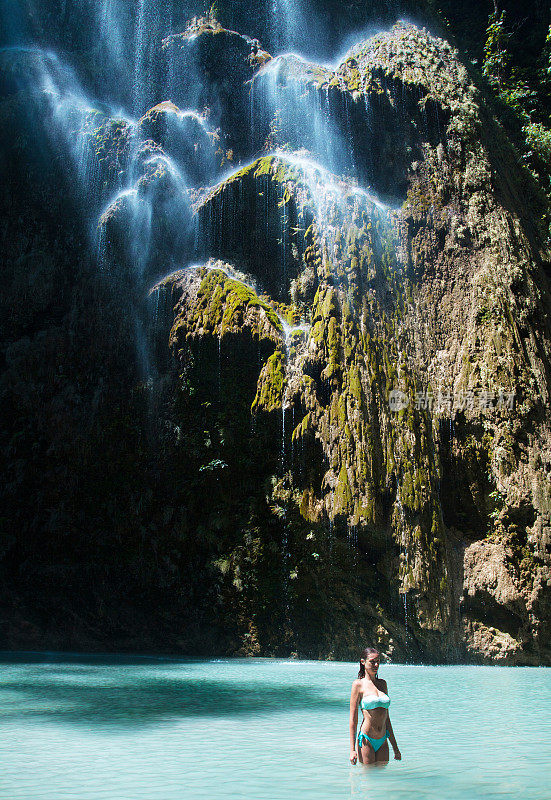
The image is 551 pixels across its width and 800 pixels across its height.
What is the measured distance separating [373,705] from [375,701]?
26 millimetres

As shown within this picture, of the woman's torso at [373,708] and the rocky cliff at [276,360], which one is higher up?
the rocky cliff at [276,360]

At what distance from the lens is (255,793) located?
138 inches

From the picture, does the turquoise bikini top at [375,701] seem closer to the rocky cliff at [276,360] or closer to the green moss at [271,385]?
the rocky cliff at [276,360]

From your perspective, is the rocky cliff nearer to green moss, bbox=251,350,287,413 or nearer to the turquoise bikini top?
green moss, bbox=251,350,287,413

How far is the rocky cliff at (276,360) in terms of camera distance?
11.4 m

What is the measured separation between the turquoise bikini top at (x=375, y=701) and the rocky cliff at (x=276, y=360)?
7.40 metres

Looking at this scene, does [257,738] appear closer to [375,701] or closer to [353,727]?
[353,727]

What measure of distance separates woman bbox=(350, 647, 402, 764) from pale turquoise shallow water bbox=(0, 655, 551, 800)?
0.35ft

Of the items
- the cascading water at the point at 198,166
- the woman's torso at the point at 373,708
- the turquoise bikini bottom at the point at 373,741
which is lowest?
the turquoise bikini bottom at the point at 373,741

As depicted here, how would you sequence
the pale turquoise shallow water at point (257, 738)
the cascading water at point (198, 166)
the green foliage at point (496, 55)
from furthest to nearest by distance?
the green foliage at point (496, 55)
the cascading water at point (198, 166)
the pale turquoise shallow water at point (257, 738)

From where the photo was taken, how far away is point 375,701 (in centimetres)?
385

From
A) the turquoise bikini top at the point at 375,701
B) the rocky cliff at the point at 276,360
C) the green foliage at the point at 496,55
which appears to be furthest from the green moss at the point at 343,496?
the green foliage at the point at 496,55

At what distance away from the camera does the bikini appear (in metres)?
3.85

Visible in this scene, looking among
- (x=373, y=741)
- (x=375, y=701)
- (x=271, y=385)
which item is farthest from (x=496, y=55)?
(x=373, y=741)
